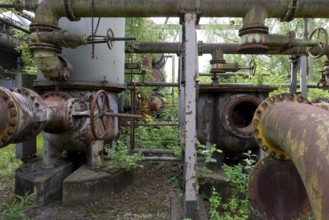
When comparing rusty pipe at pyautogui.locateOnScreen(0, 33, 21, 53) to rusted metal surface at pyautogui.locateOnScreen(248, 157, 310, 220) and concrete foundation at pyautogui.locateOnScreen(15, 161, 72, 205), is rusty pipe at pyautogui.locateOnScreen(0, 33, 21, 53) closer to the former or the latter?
concrete foundation at pyautogui.locateOnScreen(15, 161, 72, 205)

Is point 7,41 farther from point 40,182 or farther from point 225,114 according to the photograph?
point 225,114

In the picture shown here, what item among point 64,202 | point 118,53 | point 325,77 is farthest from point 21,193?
point 325,77

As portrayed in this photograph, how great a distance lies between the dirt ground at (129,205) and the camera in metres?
3.52

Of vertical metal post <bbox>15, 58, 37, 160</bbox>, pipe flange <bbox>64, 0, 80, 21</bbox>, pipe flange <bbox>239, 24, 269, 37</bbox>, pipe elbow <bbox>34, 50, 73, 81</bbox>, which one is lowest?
vertical metal post <bbox>15, 58, 37, 160</bbox>

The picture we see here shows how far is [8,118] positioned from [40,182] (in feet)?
5.79

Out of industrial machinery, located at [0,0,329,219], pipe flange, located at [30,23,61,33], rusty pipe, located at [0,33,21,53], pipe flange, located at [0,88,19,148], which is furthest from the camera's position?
rusty pipe, located at [0,33,21,53]

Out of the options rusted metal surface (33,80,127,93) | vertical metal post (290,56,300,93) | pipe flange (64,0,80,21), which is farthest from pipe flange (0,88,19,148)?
vertical metal post (290,56,300,93)

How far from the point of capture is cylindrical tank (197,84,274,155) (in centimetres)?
465

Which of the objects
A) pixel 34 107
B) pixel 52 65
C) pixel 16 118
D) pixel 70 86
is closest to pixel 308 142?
pixel 16 118

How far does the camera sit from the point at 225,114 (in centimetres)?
466

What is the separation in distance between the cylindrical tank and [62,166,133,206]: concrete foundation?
5.33 ft

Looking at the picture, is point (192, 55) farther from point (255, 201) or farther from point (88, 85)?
point (88, 85)

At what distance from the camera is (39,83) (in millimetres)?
4273

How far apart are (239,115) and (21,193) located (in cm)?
397
